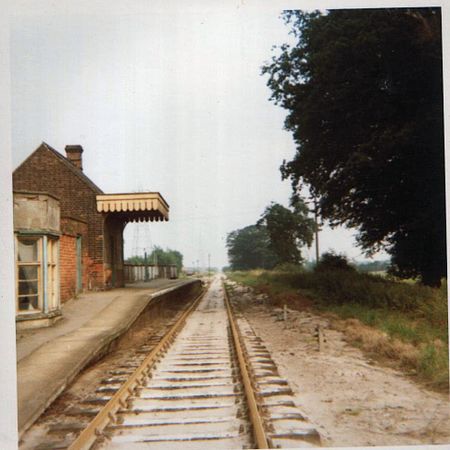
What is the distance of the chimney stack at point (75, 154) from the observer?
20.1m

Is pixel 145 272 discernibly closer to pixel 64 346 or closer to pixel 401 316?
pixel 401 316

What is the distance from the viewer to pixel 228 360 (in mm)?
7926

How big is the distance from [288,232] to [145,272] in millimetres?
12990

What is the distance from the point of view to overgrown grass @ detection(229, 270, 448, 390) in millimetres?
6777

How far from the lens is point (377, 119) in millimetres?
13031

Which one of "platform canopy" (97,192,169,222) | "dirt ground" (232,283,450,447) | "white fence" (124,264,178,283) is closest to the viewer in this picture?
"dirt ground" (232,283,450,447)

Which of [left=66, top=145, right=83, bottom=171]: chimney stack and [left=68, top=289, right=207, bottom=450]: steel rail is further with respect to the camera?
[left=66, top=145, right=83, bottom=171]: chimney stack

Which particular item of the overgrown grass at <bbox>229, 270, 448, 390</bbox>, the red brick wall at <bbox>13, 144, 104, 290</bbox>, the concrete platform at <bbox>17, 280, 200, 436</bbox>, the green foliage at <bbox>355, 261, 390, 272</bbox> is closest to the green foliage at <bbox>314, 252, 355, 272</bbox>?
the green foliage at <bbox>355, 261, 390, 272</bbox>

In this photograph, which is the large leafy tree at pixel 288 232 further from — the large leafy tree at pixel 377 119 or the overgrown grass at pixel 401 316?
the large leafy tree at pixel 377 119

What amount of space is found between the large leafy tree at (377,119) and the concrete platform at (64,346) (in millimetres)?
7850

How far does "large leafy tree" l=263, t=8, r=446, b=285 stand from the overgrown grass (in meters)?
1.62

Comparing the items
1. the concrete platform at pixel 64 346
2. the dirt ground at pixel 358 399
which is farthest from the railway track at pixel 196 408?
the concrete platform at pixel 64 346

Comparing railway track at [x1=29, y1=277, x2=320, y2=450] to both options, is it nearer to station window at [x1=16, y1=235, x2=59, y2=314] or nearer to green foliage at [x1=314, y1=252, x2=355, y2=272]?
station window at [x1=16, y1=235, x2=59, y2=314]

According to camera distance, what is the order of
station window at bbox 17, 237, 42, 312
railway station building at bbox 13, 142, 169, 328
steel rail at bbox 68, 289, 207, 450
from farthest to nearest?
railway station building at bbox 13, 142, 169, 328
station window at bbox 17, 237, 42, 312
steel rail at bbox 68, 289, 207, 450
